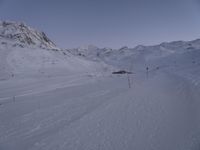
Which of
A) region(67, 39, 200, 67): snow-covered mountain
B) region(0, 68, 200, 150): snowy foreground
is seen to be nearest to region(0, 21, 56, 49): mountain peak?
region(67, 39, 200, 67): snow-covered mountain

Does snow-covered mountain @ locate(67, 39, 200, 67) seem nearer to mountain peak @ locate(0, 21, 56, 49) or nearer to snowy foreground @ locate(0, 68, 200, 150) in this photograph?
mountain peak @ locate(0, 21, 56, 49)

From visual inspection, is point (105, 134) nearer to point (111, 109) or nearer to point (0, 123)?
point (111, 109)

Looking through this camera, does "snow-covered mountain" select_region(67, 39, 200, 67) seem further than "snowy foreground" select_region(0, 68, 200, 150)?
Yes

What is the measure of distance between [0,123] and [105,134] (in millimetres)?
4157

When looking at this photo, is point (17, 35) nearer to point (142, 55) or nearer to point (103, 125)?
point (142, 55)

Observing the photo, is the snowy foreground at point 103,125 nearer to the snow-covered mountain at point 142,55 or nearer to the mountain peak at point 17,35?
the mountain peak at point 17,35

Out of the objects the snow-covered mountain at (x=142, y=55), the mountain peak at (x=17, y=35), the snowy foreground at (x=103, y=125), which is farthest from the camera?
the snow-covered mountain at (x=142, y=55)

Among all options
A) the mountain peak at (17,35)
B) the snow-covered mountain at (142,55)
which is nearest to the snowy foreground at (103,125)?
the mountain peak at (17,35)

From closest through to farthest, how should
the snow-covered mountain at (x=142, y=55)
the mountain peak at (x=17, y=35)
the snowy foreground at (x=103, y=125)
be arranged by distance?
the snowy foreground at (x=103, y=125)
the mountain peak at (x=17, y=35)
the snow-covered mountain at (x=142, y=55)

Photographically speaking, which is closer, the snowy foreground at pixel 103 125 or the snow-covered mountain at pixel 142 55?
the snowy foreground at pixel 103 125

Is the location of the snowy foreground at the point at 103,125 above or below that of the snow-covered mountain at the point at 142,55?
below

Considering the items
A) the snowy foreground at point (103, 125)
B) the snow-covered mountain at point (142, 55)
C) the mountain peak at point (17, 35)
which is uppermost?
the mountain peak at point (17, 35)

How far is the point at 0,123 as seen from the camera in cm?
763

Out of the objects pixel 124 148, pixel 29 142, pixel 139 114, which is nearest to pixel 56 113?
pixel 29 142
